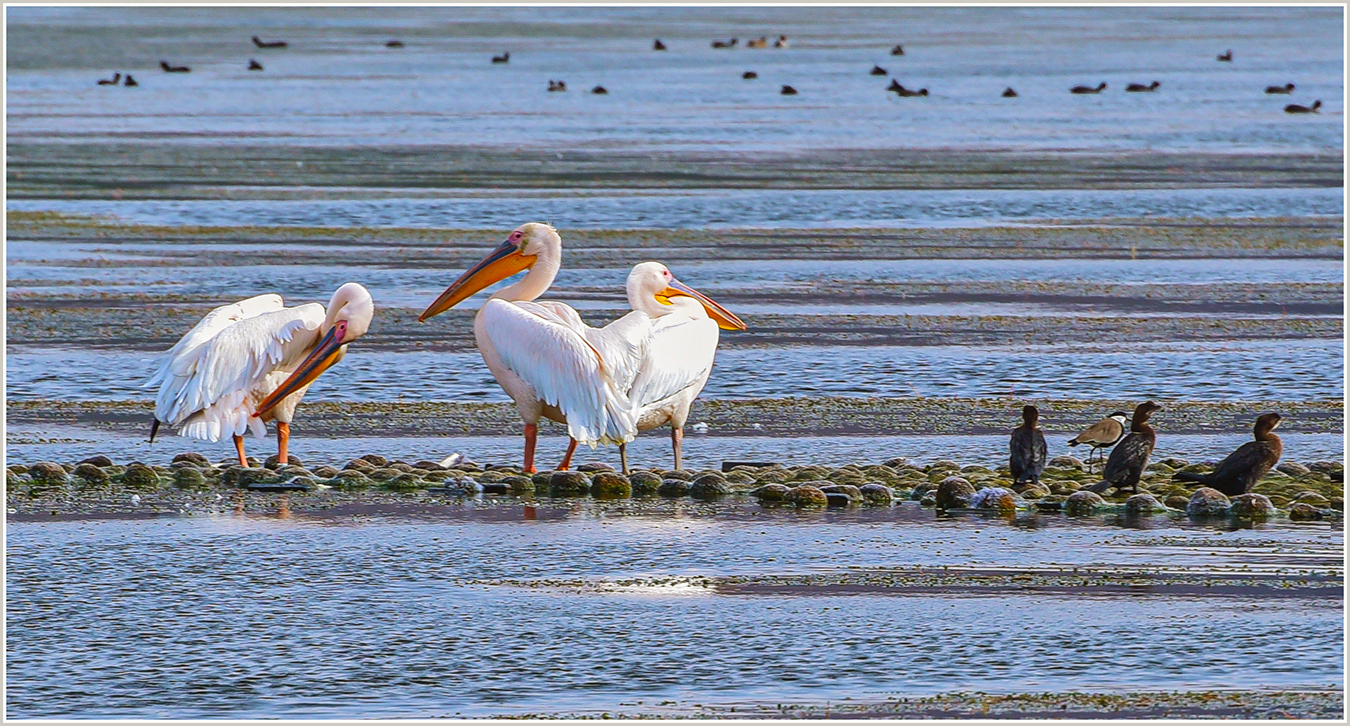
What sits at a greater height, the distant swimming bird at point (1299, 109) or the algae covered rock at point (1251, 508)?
the distant swimming bird at point (1299, 109)

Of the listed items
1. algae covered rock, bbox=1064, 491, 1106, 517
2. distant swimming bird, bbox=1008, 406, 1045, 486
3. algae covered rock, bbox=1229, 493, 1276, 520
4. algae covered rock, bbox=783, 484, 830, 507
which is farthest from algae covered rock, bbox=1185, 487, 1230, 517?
algae covered rock, bbox=783, 484, 830, 507

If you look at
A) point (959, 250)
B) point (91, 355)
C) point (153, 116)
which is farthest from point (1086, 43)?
point (91, 355)

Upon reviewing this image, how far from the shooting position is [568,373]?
25.6 ft

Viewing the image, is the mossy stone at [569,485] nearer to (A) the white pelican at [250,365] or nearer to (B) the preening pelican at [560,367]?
(B) the preening pelican at [560,367]

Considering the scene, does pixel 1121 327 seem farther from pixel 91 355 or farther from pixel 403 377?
pixel 91 355

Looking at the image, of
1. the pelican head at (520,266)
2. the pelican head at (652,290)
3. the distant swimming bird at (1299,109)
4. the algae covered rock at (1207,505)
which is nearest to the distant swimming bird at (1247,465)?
the algae covered rock at (1207,505)

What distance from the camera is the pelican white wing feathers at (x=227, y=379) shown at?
791cm

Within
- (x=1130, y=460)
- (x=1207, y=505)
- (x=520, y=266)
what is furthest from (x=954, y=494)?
(x=520, y=266)

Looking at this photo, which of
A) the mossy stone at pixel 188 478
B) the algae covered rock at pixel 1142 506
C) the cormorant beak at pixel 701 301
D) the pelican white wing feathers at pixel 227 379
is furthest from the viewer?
the cormorant beak at pixel 701 301

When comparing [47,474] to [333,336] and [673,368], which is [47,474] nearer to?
[333,336]

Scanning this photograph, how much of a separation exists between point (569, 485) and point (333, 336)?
134 cm

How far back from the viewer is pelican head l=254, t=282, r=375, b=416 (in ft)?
26.6

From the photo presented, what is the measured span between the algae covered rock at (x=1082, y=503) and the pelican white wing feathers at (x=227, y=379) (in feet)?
10.1

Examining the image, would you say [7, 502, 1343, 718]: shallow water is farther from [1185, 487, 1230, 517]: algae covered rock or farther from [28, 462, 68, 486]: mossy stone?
[28, 462, 68, 486]: mossy stone
